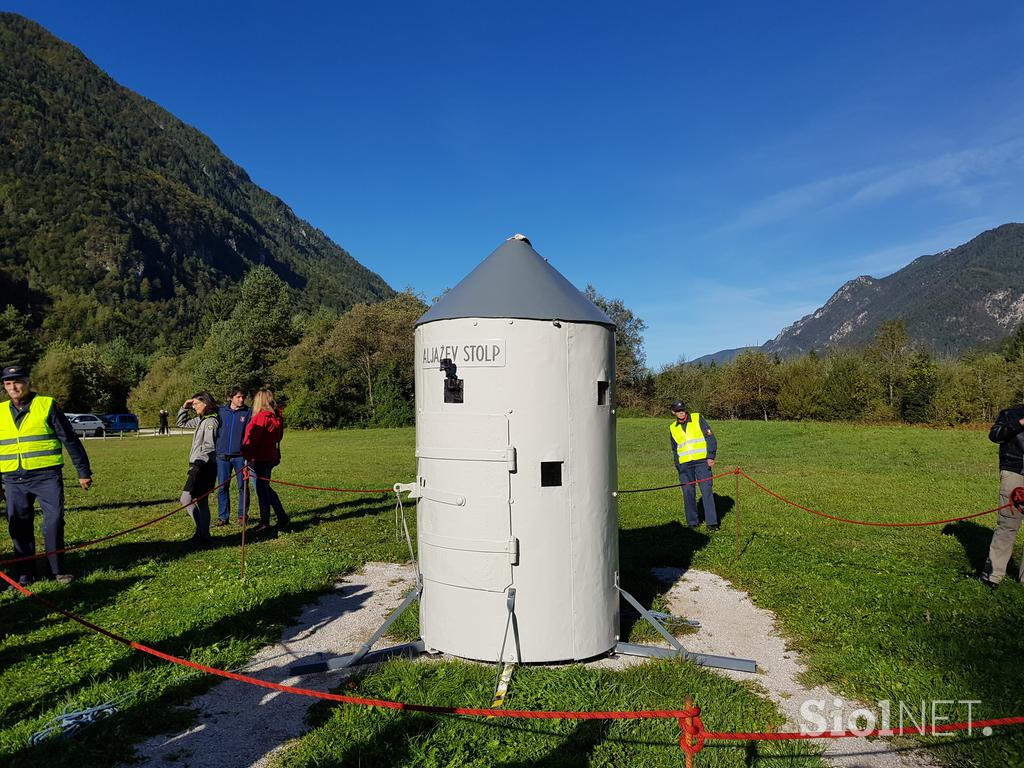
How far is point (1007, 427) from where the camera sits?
21.3 feet

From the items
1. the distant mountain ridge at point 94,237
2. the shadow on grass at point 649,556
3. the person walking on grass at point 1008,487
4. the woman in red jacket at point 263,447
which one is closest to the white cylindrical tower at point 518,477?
the shadow on grass at point 649,556

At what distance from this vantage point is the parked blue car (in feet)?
141

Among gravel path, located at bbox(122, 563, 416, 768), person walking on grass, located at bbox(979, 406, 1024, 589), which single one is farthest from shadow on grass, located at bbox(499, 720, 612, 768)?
person walking on grass, located at bbox(979, 406, 1024, 589)

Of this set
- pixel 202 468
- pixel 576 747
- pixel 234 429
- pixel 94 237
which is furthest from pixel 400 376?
pixel 94 237

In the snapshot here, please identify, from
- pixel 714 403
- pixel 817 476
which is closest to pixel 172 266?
pixel 714 403

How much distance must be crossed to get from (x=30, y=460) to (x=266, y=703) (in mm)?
4537

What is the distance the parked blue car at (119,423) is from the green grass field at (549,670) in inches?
1410

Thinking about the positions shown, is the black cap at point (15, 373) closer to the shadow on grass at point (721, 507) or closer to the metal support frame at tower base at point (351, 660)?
the metal support frame at tower base at point (351, 660)

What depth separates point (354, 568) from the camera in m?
8.02

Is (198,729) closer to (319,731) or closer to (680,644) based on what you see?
(319,731)

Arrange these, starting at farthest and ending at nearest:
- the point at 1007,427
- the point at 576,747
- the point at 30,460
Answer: the point at 30,460 → the point at 1007,427 → the point at 576,747

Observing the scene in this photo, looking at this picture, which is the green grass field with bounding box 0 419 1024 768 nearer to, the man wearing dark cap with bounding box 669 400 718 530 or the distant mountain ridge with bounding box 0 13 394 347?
the man wearing dark cap with bounding box 669 400 718 530

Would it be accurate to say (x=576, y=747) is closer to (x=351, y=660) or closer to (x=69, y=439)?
(x=351, y=660)

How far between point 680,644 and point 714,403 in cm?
5287
